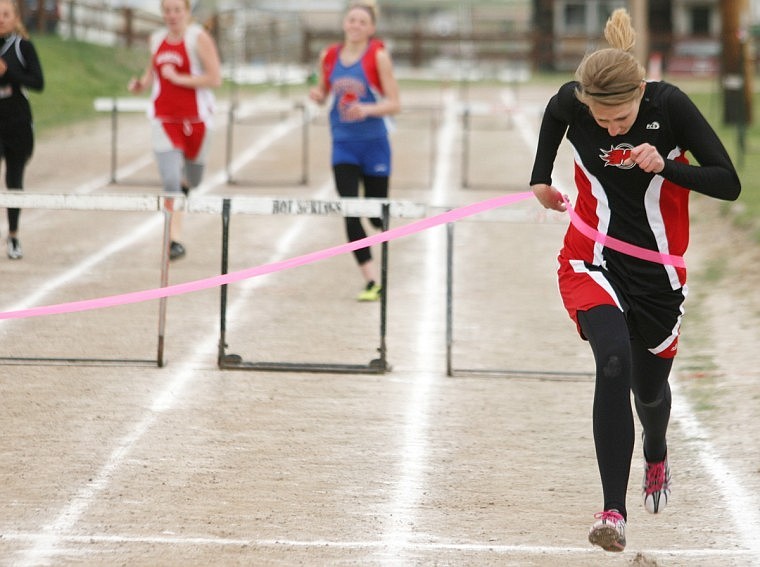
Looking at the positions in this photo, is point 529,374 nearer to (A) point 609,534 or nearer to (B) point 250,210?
(B) point 250,210

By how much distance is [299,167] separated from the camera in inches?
776

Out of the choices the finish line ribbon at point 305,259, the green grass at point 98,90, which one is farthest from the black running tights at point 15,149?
the green grass at point 98,90

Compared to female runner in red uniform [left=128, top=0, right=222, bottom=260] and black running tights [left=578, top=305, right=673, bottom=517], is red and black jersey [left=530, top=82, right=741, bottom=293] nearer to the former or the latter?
black running tights [left=578, top=305, right=673, bottom=517]

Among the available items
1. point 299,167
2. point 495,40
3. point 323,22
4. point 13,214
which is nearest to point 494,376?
point 13,214

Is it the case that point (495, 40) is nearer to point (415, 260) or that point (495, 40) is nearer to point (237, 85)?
point (237, 85)

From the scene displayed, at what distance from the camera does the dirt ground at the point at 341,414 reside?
18.0ft

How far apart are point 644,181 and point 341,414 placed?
9.58ft

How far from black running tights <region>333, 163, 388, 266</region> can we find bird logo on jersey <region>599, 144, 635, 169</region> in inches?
203

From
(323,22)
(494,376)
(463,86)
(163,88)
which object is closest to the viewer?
(494,376)

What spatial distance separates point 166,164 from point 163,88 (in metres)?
0.60

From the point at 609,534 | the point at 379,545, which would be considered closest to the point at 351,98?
the point at 379,545

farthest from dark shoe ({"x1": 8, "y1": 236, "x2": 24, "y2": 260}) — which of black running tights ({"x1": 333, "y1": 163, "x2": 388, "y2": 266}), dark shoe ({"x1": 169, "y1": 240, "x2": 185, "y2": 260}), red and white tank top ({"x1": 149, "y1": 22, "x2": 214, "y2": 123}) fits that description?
black running tights ({"x1": 333, "y1": 163, "x2": 388, "y2": 266})

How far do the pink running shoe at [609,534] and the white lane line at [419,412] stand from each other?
0.74 m

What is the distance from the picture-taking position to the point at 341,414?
7.50 meters
